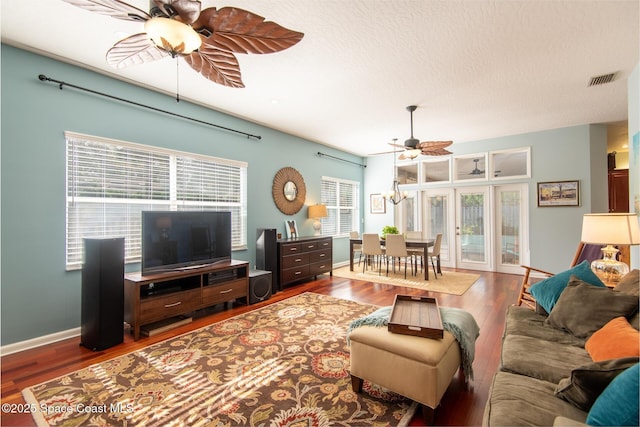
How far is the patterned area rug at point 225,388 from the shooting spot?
179cm

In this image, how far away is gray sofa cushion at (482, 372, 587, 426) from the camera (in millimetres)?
1157

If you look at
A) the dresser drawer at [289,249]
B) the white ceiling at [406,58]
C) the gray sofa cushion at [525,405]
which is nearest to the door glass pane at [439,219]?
the white ceiling at [406,58]

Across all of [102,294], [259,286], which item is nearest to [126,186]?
[102,294]

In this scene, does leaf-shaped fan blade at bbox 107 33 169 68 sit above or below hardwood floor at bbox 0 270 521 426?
above

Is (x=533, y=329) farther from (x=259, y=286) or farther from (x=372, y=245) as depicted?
(x=372, y=245)

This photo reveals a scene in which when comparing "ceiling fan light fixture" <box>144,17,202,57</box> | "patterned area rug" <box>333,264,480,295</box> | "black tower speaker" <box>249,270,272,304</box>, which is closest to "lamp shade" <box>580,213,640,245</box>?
"patterned area rug" <box>333,264,480,295</box>

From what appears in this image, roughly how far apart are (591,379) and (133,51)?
315cm

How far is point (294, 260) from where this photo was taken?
16.8 ft

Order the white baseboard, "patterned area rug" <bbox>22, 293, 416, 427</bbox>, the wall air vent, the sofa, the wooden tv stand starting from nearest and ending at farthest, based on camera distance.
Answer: the sofa
"patterned area rug" <bbox>22, 293, 416, 427</bbox>
the white baseboard
the wooden tv stand
the wall air vent

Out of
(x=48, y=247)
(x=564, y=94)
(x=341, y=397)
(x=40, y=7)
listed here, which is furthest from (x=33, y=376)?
(x=564, y=94)

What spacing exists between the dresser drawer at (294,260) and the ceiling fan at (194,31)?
11.4 feet

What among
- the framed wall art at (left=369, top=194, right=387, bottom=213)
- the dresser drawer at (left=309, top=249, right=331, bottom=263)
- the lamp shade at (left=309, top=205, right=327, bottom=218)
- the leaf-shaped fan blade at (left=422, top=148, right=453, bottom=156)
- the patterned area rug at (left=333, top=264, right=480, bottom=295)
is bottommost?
the patterned area rug at (left=333, top=264, right=480, bottom=295)

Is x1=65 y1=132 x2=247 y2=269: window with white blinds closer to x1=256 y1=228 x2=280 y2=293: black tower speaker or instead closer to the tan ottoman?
x1=256 y1=228 x2=280 y2=293: black tower speaker

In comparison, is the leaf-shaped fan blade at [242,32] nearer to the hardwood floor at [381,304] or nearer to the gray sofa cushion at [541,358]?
the gray sofa cushion at [541,358]
